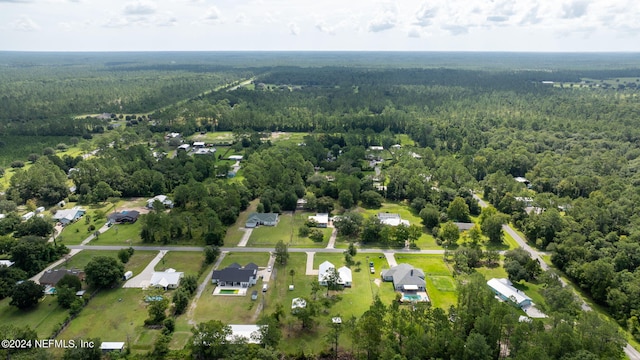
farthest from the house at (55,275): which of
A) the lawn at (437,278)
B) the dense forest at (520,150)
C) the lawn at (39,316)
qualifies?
the lawn at (437,278)

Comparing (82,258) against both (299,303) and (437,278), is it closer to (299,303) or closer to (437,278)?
(299,303)

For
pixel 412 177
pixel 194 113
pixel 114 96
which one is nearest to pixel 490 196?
pixel 412 177

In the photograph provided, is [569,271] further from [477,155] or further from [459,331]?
[477,155]

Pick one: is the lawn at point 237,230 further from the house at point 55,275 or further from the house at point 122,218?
the house at point 55,275

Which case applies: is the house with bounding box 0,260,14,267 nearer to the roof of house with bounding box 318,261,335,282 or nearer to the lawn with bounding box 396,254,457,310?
the roof of house with bounding box 318,261,335,282

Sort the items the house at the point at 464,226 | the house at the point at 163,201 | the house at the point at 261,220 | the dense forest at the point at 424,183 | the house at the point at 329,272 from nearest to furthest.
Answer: the dense forest at the point at 424,183, the house at the point at 329,272, the house at the point at 464,226, the house at the point at 261,220, the house at the point at 163,201

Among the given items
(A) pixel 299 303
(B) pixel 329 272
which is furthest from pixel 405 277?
(A) pixel 299 303
